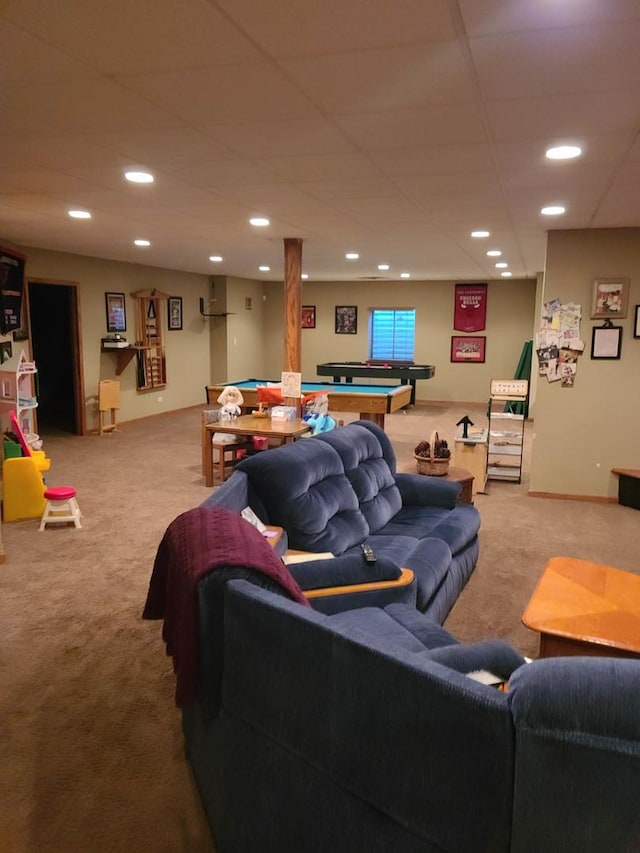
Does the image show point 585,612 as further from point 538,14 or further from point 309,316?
point 309,316

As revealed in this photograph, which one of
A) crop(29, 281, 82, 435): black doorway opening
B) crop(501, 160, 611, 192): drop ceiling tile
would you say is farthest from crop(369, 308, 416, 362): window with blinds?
crop(501, 160, 611, 192): drop ceiling tile

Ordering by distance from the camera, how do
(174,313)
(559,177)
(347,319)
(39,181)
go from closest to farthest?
1. (559,177)
2. (39,181)
3. (174,313)
4. (347,319)

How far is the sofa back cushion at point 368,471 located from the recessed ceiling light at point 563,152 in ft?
5.96

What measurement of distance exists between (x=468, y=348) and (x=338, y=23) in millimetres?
10311

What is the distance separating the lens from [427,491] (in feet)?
13.2

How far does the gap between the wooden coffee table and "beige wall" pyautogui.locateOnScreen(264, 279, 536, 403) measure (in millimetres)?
8878

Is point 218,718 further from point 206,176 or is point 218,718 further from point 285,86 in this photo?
point 206,176

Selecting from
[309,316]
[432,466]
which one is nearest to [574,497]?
[432,466]

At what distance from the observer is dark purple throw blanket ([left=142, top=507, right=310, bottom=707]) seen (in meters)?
1.68

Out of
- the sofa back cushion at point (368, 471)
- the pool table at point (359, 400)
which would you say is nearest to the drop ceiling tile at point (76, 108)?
the sofa back cushion at point (368, 471)

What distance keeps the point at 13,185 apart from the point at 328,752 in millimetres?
3938

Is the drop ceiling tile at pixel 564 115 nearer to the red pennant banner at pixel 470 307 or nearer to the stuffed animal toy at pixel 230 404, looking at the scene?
the stuffed animal toy at pixel 230 404

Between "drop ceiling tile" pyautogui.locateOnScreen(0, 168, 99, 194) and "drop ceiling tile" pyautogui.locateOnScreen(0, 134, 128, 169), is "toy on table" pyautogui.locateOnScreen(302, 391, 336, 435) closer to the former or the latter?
"drop ceiling tile" pyautogui.locateOnScreen(0, 168, 99, 194)

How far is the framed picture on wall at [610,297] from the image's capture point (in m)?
5.22
